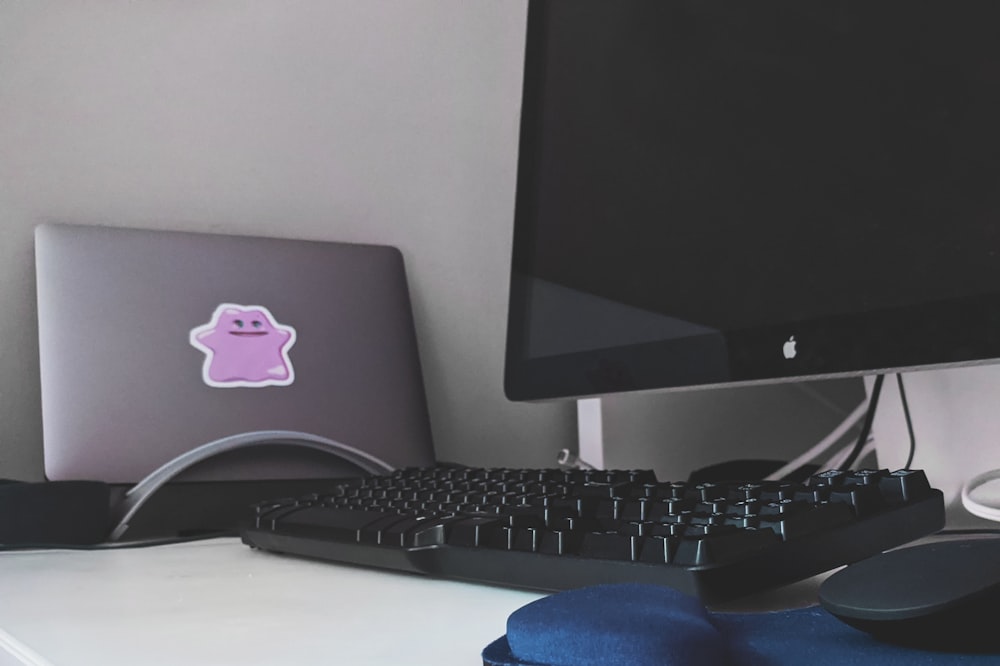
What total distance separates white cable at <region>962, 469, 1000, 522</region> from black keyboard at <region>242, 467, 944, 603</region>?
0.09 m

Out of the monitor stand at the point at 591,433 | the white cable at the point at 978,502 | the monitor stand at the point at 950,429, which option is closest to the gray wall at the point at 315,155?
the monitor stand at the point at 591,433

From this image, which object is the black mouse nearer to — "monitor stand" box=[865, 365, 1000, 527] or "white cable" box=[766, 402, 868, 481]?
"monitor stand" box=[865, 365, 1000, 527]

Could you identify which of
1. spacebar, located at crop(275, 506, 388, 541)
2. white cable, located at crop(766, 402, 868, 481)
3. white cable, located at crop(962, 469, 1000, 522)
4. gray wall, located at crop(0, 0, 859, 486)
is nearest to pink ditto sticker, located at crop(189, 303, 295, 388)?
gray wall, located at crop(0, 0, 859, 486)

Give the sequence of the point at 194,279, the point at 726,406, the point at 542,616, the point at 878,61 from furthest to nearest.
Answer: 1. the point at 726,406
2. the point at 194,279
3. the point at 878,61
4. the point at 542,616

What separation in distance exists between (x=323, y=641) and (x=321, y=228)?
0.70 m

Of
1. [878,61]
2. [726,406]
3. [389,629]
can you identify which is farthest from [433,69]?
[389,629]

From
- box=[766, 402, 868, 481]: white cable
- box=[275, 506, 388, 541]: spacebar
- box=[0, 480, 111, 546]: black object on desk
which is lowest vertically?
box=[0, 480, 111, 546]: black object on desk

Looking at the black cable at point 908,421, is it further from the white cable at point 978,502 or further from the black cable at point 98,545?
the black cable at point 98,545

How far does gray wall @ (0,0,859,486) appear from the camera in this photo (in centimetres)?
87

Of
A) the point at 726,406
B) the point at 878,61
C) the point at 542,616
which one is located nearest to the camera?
the point at 542,616

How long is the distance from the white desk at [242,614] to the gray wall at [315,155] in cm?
37

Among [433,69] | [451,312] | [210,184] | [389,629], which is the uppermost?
[433,69]

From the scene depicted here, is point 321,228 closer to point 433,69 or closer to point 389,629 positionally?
point 433,69

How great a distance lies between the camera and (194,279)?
864mm
